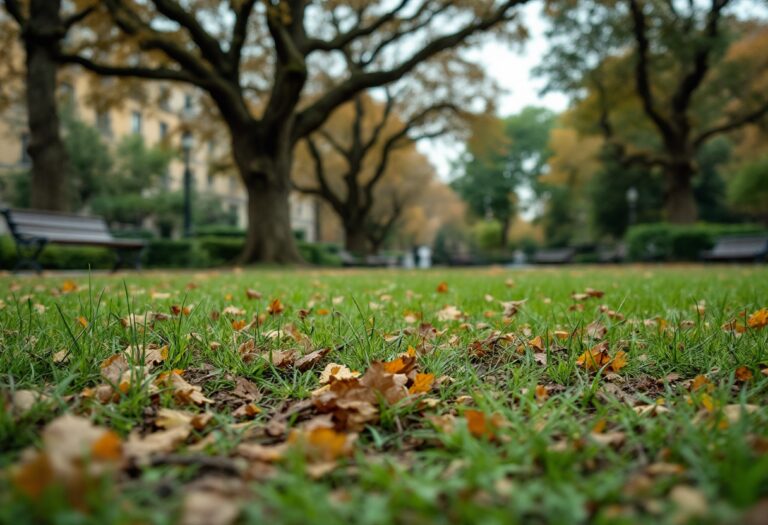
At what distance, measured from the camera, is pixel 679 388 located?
1.38 meters

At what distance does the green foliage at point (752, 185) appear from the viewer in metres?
22.0

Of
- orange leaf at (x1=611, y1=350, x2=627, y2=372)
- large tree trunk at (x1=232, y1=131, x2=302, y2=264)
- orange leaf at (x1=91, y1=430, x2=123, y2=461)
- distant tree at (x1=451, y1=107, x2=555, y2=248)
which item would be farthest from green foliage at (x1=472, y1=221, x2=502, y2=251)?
orange leaf at (x1=91, y1=430, x2=123, y2=461)

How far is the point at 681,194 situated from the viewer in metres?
18.9

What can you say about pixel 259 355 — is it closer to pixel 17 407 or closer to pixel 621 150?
pixel 17 407

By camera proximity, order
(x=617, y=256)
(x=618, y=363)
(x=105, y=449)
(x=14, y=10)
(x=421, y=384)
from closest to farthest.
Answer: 1. (x=105, y=449)
2. (x=421, y=384)
3. (x=618, y=363)
4. (x=14, y=10)
5. (x=617, y=256)

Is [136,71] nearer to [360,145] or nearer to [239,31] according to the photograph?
[239,31]

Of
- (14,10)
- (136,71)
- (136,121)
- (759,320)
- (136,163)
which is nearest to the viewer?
(759,320)

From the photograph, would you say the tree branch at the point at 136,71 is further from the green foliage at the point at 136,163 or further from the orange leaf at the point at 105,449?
the green foliage at the point at 136,163

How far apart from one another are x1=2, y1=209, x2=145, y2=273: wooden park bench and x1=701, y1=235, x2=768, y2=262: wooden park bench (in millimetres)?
13007

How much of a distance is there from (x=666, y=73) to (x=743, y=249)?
12.5 meters

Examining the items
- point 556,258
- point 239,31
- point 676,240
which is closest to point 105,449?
point 239,31

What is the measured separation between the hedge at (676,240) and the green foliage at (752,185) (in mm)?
7111

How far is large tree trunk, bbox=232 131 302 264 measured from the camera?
37.9ft

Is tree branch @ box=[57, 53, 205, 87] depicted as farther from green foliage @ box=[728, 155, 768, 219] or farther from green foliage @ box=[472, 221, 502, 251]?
green foliage @ box=[472, 221, 502, 251]
